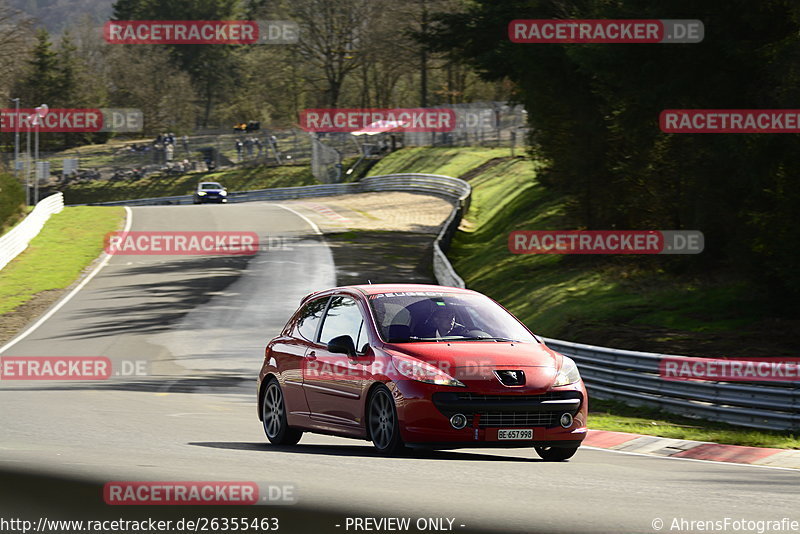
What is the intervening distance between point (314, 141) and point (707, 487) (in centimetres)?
8600

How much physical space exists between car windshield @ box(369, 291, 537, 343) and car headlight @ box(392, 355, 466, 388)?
0.53 m

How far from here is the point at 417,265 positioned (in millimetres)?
44719

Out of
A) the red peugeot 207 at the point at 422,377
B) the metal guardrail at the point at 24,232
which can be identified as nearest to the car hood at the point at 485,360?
the red peugeot 207 at the point at 422,377

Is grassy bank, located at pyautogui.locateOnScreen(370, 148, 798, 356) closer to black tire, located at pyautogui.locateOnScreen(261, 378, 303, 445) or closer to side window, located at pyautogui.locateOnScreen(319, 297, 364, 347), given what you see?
black tire, located at pyautogui.locateOnScreen(261, 378, 303, 445)

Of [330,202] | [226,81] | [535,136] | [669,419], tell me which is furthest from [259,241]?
[226,81]

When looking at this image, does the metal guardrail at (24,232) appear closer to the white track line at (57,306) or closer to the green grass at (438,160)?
the white track line at (57,306)

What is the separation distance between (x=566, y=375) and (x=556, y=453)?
81cm

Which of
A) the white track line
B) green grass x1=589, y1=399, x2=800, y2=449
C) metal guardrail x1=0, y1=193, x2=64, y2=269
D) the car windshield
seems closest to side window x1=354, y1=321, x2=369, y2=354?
the car windshield

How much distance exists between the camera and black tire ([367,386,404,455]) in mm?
10078

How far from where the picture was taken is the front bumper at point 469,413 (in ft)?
32.4

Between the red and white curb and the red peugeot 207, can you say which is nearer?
the red peugeot 207

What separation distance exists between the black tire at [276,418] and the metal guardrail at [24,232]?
33696 mm

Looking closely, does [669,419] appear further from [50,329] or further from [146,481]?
[50,329]

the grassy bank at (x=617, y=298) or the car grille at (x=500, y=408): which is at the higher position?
the car grille at (x=500, y=408)
